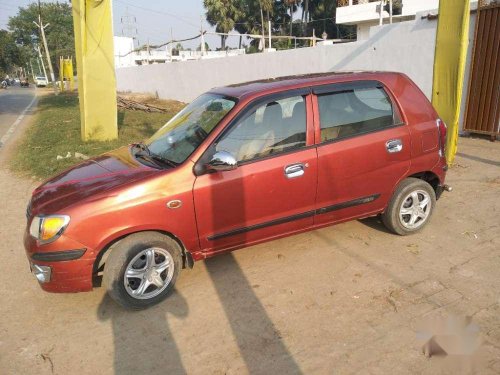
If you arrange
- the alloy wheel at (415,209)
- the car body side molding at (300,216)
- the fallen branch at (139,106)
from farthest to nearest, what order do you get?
1. the fallen branch at (139,106)
2. the alloy wheel at (415,209)
3. the car body side molding at (300,216)

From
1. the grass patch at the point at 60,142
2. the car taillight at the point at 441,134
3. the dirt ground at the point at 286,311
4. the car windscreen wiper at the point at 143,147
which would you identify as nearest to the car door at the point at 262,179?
the dirt ground at the point at 286,311

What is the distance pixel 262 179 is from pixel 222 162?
0.45 meters

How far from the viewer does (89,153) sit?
9.04 meters

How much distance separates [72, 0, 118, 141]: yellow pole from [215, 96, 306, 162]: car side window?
765cm

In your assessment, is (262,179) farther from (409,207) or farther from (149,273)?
(409,207)

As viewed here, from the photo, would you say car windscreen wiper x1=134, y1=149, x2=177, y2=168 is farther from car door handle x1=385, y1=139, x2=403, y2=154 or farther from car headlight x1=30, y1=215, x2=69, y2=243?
car door handle x1=385, y1=139, x2=403, y2=154

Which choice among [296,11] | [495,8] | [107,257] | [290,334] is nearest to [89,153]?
[107,257]

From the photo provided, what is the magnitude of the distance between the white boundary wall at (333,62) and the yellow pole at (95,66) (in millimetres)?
5944

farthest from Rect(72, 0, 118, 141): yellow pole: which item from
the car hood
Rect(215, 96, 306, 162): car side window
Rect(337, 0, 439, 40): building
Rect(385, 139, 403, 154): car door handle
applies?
Rect(337, 0, 439, 40): building

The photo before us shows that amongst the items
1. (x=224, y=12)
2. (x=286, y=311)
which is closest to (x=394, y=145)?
(x=286, y=311)

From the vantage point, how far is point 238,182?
349 centimetres

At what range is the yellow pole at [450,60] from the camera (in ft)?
20.1

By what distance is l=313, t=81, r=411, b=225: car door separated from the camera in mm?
3863

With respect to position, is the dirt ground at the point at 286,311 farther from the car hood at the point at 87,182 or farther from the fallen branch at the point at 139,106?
the fallen branch at the point at 139,106
